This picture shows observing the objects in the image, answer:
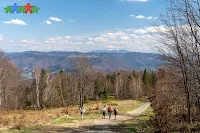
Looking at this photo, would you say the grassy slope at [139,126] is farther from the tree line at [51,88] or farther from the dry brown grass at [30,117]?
the dry brown grass at [30,117]

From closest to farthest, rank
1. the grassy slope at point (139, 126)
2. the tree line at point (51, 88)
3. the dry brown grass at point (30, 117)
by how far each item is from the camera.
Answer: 1. the grassy slope at point (139, 126)
2. the dry brown grass at point (30, 117)
3. the tree line at point (51, 88)

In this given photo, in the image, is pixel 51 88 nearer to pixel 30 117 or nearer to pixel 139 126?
pixel 30 117

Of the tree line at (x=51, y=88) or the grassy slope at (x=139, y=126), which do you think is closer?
the grassy slope at (x=139, y=126)

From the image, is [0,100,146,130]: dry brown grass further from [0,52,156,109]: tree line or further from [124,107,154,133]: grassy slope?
[124,107,154,133]: grassy slope

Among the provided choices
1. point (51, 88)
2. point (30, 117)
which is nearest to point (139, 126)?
point (30, 117)

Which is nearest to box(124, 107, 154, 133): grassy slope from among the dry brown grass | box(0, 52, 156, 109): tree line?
box(0, 52, 156, 109): tree line

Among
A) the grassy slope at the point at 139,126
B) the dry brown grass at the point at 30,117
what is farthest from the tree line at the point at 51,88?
the dry brown grass at the point at 30,117

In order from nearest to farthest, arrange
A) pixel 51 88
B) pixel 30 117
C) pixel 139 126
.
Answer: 1. pixel 139 126
2. pixel 30 117
3. pixel 51 88

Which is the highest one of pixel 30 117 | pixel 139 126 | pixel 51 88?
pixel 51 88

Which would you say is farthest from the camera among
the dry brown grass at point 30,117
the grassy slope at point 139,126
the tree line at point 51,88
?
the tree line at point 51,88

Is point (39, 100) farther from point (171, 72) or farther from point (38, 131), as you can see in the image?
point (171, 72)

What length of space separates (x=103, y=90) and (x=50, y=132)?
7879 centimetres

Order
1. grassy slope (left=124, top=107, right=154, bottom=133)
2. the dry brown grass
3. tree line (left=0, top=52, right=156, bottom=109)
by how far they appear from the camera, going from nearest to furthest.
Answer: grassy slope (left=124, top=107, right=154, bottom=133) < the dry brown grass < tree line (left=0, top=52, right=156, bottom=109)

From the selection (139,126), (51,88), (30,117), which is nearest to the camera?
(139,126)
